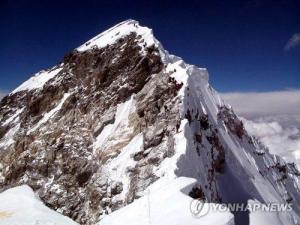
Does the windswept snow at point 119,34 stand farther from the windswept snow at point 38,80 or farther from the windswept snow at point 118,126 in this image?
the windswept snow at point 118,126

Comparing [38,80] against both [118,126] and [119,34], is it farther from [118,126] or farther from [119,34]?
[118,126]

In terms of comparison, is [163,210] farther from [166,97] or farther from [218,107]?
[218,107]

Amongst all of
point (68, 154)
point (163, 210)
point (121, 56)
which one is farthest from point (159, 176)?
point (121, 56)

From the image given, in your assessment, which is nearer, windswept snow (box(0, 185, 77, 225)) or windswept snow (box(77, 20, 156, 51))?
windswept snow (box(0, 185, 77, 225))

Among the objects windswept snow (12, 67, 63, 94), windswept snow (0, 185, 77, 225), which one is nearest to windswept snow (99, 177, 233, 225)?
Result: windswept snow (0, 185, 77, 225)

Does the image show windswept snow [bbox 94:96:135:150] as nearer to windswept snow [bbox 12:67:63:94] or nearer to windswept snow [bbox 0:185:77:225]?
windswept snow [bbox 0:185:77:225]

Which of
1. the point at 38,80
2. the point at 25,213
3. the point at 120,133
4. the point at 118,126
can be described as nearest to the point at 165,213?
the point at 25,213
